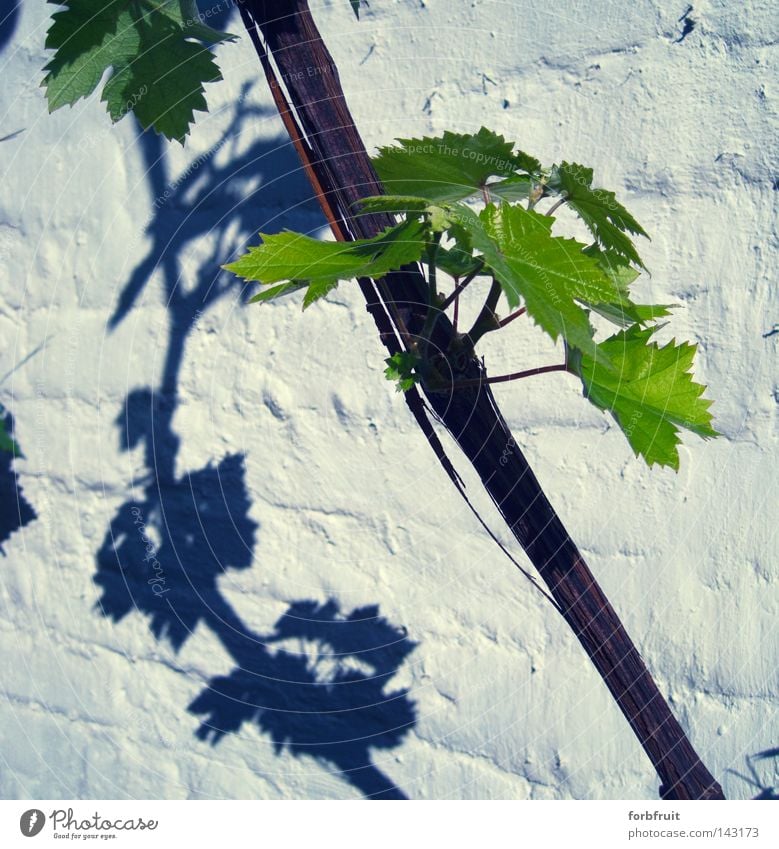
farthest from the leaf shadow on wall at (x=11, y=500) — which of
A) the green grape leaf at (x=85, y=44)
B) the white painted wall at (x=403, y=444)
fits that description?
the green grape leaf at (x=85, y=44)

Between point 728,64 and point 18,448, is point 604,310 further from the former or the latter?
point 18,448

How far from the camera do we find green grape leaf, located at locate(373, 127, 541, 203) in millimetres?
218

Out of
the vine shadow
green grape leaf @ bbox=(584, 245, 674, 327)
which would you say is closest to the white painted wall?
the vine shadow

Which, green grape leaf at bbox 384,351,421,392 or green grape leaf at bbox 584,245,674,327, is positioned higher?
green grape leaf at bbox 584,245,674,327

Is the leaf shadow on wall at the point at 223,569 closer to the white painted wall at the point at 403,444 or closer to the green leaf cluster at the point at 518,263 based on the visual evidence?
the white painted wall at the point at 403,444

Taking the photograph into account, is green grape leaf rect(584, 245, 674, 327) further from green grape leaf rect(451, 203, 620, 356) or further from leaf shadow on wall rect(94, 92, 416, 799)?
leaf shadow on wall rect(94, 92, 416, 799)

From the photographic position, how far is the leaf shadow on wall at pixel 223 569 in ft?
1.45

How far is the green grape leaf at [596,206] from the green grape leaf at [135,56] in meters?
0.12

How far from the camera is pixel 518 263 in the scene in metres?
0.17

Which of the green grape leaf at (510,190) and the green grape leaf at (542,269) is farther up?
the green grape leaf at (510,190)

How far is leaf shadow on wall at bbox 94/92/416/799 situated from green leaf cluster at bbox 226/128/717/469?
0.20m

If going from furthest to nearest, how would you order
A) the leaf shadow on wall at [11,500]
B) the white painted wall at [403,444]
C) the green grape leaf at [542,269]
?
the leaf shadow on wall at [11,500] < the white painted wall at [403,444] < the green grape leaf at [542,269]

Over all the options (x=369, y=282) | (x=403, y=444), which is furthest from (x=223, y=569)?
(x=369, y=282)

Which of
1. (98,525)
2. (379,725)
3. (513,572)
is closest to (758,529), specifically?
(513,572)
